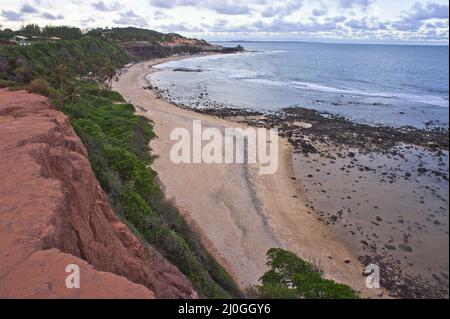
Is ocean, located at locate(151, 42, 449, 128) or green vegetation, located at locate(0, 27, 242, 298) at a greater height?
ocean, located at locate(151, 42, 449, 128)

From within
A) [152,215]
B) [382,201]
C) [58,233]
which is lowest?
[382,201]

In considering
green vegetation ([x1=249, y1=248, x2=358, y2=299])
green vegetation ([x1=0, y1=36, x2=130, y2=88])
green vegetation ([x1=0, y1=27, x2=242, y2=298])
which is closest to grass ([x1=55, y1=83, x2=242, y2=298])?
green vegetation ([x1=0, y1=27, x2=242, y2=298])

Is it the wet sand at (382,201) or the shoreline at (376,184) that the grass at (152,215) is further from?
the wet sand at (382,201)

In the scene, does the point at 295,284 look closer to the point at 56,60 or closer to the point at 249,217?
the point at 249,217

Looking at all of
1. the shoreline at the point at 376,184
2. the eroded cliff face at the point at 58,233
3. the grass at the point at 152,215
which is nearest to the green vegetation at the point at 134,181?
the grass at the point at 152,215

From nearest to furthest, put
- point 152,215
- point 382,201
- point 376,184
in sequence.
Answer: point 152,215
point 382,201
point 376,184

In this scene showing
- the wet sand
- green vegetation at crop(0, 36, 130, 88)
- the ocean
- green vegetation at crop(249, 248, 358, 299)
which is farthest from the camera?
the ocean

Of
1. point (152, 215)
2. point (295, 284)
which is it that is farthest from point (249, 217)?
point (295, 284)

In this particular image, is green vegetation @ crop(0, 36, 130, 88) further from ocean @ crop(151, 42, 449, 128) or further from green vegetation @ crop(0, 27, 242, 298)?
ocean @ crop(151, 42, 449, 128)
